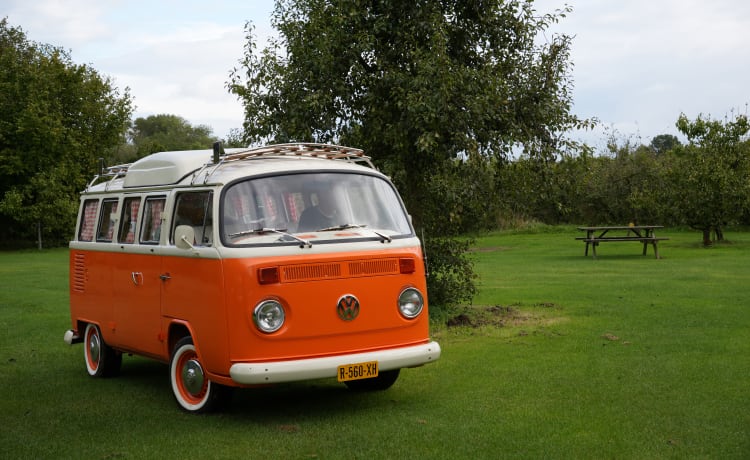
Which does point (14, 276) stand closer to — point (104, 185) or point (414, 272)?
point (104, 185)

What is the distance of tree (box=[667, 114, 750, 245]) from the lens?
32750 mm

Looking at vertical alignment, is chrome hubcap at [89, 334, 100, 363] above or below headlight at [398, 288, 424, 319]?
below

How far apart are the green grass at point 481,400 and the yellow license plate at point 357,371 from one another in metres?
0.41

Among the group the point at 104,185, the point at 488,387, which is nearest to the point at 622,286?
the point at 488,387

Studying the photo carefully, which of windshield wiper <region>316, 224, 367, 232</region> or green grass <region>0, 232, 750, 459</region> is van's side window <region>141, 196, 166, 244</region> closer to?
green grass <region>0, 232, 750, 459</region>

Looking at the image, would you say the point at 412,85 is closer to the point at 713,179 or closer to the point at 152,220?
the point at 152,220

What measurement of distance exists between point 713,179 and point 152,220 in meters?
27.4

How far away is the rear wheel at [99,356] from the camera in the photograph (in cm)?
1099

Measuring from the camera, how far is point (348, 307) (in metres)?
8.27

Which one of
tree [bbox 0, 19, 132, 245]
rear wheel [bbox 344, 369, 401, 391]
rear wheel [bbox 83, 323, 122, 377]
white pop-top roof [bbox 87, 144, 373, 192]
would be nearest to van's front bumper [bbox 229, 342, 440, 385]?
rear wheel [bbox 344, 369, 401, 391]

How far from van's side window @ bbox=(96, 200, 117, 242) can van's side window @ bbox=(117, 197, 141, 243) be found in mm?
223

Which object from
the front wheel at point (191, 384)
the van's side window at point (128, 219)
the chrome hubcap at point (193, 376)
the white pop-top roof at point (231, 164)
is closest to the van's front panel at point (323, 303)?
the front wheel at point (191, 384)

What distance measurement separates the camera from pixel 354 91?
46.9ft

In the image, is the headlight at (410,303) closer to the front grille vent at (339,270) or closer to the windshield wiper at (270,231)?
the front grille vent at (339,270)
